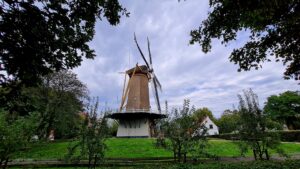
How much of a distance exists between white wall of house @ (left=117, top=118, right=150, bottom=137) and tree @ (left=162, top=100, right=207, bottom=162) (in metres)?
24.7

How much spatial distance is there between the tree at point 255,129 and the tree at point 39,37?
42.6ft

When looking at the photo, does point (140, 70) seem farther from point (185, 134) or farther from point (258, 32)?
point (258, 32)

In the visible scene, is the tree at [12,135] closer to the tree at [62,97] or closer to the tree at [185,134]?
the tree at [185,134]

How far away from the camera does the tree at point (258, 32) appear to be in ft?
26.8

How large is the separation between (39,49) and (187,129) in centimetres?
1077

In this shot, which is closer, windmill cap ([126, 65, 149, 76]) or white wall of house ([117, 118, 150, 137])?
white wall of house ([117, 118, 150, 137])

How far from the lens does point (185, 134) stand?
45.7ft

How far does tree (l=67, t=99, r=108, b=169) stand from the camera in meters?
11.9

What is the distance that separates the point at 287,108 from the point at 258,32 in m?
56.7

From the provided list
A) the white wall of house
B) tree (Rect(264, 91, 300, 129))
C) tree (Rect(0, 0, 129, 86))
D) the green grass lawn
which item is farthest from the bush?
tree (Rect(0, 0, 129, 86))

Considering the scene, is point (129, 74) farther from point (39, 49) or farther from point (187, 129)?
point (39, 49)

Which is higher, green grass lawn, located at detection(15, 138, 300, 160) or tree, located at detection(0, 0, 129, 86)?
tree, located at detection(0, 0, 129, 86)

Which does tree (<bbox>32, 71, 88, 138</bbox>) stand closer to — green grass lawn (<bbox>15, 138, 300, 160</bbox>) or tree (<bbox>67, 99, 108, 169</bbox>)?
green grass lawn (<bbox>15, 138, 300, 160</bbox>)

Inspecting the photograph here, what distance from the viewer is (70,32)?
16.5ft
